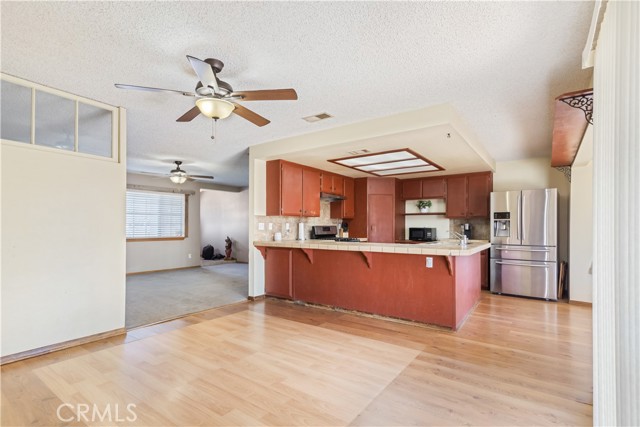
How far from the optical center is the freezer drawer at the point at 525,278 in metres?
4.89

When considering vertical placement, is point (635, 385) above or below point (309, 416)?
above

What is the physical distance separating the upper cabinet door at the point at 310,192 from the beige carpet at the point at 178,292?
5.98 feet

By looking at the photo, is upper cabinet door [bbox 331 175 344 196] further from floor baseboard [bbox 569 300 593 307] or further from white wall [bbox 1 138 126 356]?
floor baseboard [bbox 569 300 593 307]

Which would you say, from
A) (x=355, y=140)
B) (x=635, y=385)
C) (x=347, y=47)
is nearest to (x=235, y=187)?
(x=355, y=140)

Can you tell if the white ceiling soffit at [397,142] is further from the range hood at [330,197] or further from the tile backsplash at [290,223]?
the tile backsplash at [290,223]

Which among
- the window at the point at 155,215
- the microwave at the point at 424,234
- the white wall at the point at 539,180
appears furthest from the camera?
the window at the point at 155,215

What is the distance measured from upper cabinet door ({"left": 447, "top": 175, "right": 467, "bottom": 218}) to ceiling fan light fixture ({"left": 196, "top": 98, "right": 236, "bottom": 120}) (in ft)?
16.6

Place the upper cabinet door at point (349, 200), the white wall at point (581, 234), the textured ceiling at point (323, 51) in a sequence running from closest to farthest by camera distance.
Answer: the textured ceiling at point (323, 51) → the white wall at point (581, 234) → the upper cabinet door at point (349, 200)

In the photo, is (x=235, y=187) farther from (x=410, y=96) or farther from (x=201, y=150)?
(x=410, y=96)

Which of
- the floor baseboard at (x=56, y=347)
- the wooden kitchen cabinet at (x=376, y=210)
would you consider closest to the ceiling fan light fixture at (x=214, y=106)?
the floor baseboard at (x=56, y=347)

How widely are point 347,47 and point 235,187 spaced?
8193mm

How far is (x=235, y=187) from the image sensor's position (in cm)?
989

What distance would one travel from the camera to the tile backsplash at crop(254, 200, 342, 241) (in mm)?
5109

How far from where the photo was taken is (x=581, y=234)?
4777mm
